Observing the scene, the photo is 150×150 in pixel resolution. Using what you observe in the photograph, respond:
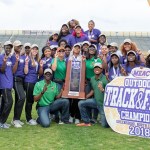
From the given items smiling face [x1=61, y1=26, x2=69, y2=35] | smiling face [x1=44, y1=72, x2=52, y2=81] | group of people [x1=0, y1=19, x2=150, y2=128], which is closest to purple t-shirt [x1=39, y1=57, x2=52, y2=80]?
group of people [x1=0, y1=19, x2=150, y2=128]

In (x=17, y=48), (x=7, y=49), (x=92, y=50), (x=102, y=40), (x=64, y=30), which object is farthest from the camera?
(x=64, y=30)

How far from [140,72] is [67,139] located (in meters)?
2.01

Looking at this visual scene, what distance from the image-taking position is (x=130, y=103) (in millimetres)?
6906

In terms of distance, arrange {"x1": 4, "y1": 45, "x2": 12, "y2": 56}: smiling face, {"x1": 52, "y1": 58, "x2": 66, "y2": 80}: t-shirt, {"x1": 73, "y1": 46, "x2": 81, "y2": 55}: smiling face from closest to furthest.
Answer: {"x1": 4, "y1": 45, "x2": 12, "y2": 56}: smiling face < {"x1": 73, "y1": 46, "x2": 81, "y2": 55}: smiling face < {"x1": 52, "y1": 58, "x2": 66, "y2": 80}: t-shirt

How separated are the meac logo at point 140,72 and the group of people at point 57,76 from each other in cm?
38

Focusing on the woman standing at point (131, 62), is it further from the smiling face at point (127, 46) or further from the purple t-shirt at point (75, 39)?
the purple t-shirt at point (75, 39)

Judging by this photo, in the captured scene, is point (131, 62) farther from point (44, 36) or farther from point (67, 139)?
point (44, 36)

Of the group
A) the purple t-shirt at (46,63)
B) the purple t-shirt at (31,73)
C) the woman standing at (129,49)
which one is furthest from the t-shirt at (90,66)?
the purple t-shirt at (31,73)

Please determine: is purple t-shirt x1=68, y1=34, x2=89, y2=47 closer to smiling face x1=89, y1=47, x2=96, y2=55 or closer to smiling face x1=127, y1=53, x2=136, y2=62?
smiling face x1=89, y1=47, x2=96, y2=55

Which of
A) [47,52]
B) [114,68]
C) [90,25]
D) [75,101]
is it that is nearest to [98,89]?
[114,68]

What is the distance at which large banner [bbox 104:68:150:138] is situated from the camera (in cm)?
Answer: 668

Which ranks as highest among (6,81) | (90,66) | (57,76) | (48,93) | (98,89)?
(90,66)

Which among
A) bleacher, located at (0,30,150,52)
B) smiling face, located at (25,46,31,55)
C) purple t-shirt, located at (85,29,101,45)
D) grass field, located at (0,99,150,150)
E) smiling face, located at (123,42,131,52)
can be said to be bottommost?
grass field, located at (0,99,150,150)

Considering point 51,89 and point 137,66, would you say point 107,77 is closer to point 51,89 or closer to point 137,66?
point 137,66
